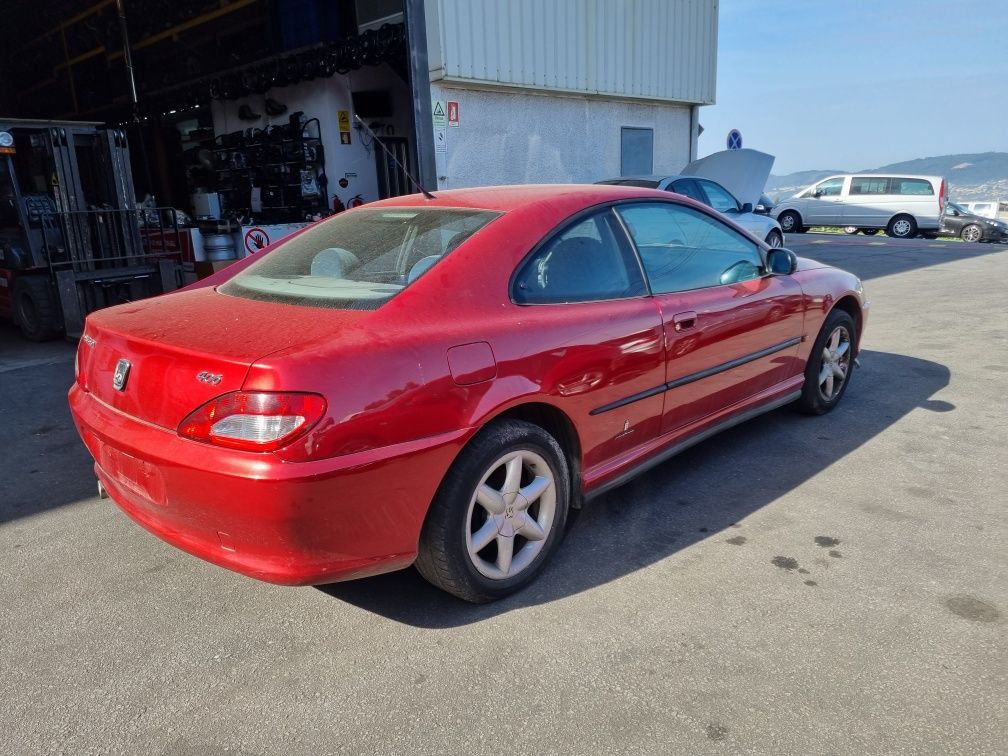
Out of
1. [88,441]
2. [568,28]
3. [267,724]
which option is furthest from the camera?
[568,28]

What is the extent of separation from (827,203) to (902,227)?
6.59ft

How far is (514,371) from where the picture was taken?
254 centimetres

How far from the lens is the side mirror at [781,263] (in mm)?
3963

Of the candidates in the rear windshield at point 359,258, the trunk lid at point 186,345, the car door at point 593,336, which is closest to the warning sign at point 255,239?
the rear windshield at point 359,258

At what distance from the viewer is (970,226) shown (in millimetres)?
18734

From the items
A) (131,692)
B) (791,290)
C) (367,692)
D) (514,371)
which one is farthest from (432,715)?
(791,290)

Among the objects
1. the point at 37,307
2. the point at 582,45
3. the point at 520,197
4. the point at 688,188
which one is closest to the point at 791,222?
the point at 582,45

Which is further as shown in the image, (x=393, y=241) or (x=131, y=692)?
(x=393, y=241)

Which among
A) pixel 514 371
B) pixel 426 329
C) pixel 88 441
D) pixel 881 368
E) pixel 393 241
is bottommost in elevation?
pixel 881 368

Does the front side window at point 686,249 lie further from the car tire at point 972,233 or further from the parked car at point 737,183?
the car tire at point 972,233

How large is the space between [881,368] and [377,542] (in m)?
4.87

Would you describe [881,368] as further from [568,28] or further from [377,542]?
[568,28]

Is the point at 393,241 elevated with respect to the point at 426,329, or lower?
elevated

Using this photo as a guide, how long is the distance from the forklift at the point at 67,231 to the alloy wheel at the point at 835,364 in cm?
687
